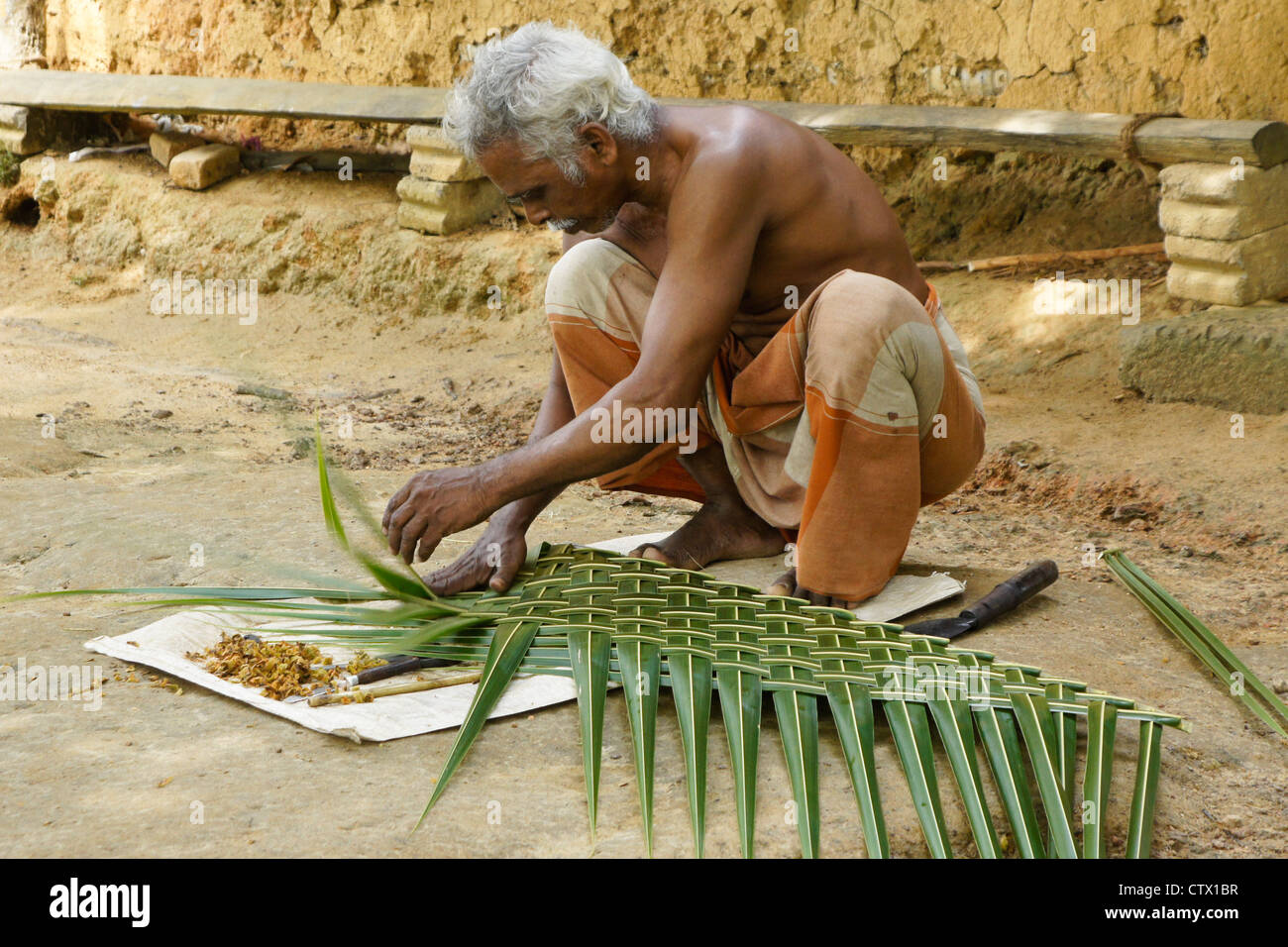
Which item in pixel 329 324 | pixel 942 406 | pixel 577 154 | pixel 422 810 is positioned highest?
pixel 577 154

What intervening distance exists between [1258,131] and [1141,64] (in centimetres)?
90

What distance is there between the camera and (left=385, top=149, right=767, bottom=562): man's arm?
88.8 inches

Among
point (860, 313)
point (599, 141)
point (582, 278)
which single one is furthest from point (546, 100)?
point (860, 313)

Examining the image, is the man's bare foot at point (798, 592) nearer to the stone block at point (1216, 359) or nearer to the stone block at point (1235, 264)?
the stone block at point (1216, 359)

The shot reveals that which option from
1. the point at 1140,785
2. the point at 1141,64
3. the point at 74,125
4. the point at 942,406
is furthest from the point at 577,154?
the point at 74,125

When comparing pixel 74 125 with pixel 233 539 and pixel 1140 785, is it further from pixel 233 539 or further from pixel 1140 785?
pixel 1140 785

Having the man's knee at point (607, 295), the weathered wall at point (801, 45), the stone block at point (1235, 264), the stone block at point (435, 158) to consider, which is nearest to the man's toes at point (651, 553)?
the man's knee at point (607, 295)

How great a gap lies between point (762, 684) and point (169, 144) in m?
6.30

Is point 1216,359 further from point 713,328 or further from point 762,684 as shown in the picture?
point 762,684

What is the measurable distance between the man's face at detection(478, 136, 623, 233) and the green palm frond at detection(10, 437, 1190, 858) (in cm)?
69

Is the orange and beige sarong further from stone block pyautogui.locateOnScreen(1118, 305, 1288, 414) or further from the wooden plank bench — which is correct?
the wooden plank bench

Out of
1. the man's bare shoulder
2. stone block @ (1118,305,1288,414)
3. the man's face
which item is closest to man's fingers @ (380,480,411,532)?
the man's face

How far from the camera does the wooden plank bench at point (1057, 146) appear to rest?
4.22m

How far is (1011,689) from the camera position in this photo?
6.68 feet
